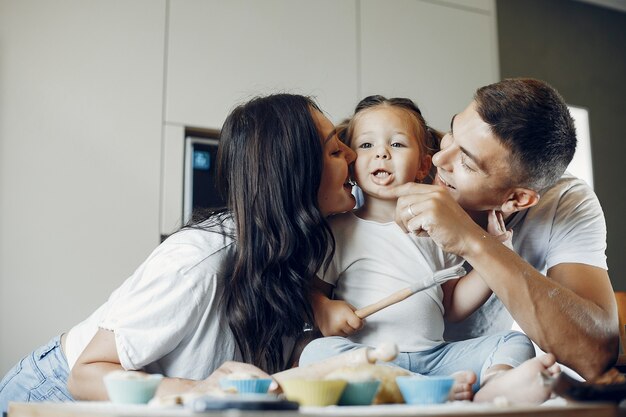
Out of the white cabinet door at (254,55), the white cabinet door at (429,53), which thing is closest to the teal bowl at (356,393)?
the white cabinet door at (254,55)

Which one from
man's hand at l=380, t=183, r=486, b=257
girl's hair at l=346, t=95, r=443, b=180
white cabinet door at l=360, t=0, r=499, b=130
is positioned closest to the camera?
man's hand at l=380, t=183, r=486, b=257

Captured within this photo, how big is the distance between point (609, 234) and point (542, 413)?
4101mm

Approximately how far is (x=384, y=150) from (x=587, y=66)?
3.43 metres

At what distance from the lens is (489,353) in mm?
1430

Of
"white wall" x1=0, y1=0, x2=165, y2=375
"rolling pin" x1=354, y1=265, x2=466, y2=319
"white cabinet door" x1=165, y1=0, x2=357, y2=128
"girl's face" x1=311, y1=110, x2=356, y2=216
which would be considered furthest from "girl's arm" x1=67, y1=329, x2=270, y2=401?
"white cabinet door" x1=165, y1=0, x2=357, y2=128

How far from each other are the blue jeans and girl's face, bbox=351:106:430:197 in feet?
2.55

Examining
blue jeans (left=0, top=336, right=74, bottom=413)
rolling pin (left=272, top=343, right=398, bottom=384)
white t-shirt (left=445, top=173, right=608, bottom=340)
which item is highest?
white t-shirt (left=445, top=173, right=608, bottom=340)

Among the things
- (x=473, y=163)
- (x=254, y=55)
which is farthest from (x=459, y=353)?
(x=254, y=55)

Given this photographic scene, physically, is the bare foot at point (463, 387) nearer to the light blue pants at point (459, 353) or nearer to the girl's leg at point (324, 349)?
the light blue pants at point (459, 353)

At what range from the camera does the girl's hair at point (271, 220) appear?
1.51 m

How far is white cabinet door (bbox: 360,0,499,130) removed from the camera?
330cm

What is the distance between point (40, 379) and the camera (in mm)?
1686

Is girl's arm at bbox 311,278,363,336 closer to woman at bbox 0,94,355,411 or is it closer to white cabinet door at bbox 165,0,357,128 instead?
woman at bbox 0,94,355,411

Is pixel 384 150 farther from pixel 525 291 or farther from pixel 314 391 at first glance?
pixel 314 391
